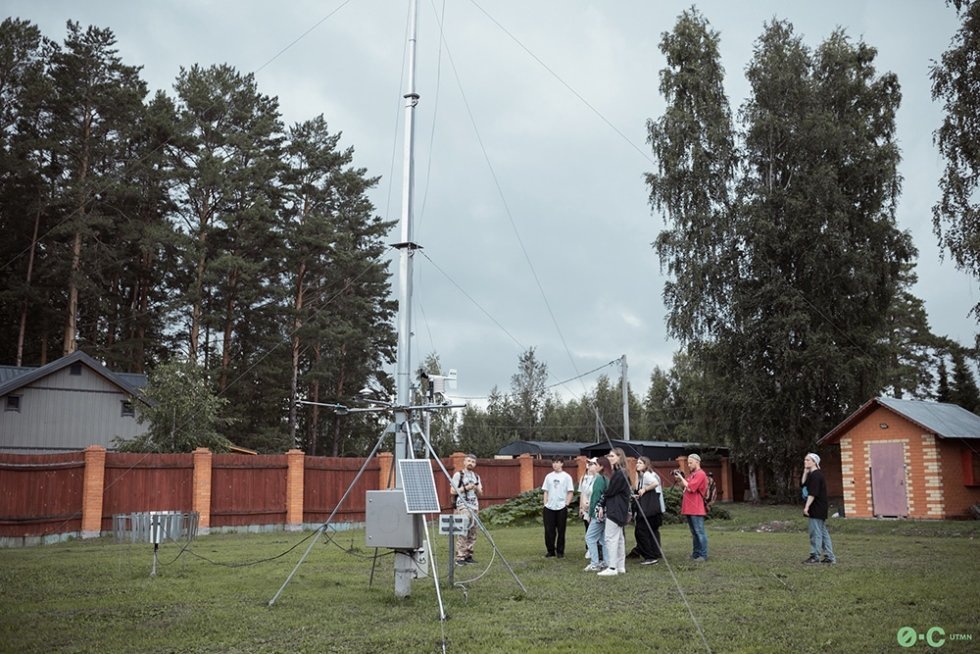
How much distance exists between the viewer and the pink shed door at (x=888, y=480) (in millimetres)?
25172

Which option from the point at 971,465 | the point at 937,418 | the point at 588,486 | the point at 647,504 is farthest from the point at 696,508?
the point at 971,465

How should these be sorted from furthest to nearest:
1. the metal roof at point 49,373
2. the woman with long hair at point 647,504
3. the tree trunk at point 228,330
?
the tree trunk at point 228,330 < the metal roof at point 49,373 < the woman with long hair at point 647,504

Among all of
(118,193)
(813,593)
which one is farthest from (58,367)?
(813,593)

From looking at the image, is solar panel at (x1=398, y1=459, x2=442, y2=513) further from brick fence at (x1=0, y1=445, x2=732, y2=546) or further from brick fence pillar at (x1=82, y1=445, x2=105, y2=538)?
brick fence pillar at (x1=82, y1=445, x2=105, y2=538)

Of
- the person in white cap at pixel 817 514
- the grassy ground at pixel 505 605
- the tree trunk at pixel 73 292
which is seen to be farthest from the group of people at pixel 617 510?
the tree trunk at pixel 73 292

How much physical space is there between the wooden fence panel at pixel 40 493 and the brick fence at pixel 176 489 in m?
0.02

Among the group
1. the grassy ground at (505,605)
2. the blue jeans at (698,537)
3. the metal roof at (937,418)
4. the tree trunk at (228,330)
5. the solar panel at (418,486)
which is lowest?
the grassy ground at (505,605)

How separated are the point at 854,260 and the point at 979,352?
10924mm

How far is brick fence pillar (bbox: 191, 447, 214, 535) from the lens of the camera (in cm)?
2217

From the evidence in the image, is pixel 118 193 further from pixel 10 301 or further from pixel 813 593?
pixel 813 593

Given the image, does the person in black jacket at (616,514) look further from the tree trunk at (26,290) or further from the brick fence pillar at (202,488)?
the tree trunk at (26,290)

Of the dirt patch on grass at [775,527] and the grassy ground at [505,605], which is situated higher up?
the grassy ground at [505,605]

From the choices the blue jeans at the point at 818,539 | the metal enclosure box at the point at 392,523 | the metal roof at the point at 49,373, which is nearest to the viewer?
the metal enclosure box at the point at 392,523

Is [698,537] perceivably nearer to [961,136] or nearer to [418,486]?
[418,486]
